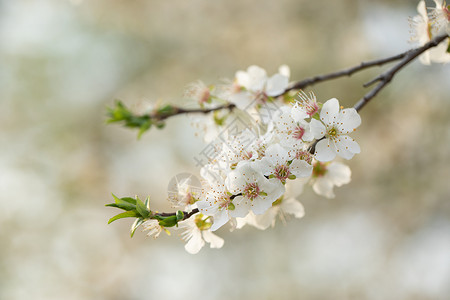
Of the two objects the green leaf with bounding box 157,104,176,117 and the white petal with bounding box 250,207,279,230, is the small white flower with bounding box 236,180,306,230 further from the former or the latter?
the green leaf with bounding box 157,104,176,117

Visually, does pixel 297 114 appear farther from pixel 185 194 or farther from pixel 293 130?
pixel 185 194

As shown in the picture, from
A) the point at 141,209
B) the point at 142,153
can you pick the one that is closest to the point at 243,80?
the point at 141,209

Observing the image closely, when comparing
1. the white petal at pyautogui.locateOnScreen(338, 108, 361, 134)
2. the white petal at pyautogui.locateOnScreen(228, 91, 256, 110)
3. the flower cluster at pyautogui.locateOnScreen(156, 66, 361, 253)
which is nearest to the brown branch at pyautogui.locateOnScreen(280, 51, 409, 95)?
the white petal at pyautogui.locateOnScreen(228, 91, 256, 110)

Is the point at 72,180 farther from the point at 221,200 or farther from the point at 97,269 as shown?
the point at 221,200

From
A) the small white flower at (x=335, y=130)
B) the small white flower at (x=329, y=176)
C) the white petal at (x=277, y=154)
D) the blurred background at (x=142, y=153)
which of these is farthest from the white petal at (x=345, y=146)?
the blurred background at (x=142, y=153)

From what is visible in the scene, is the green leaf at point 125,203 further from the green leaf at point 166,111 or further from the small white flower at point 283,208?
the green leaf at point 166,111
